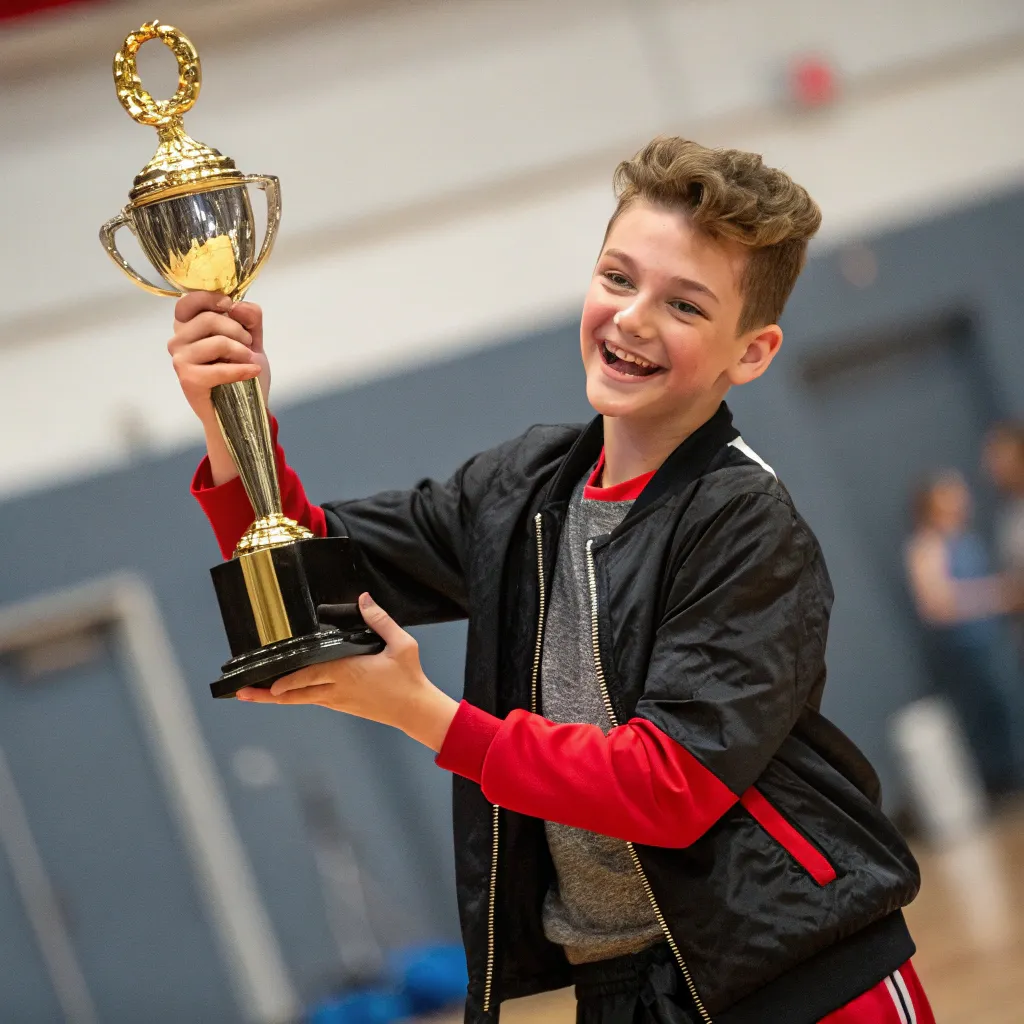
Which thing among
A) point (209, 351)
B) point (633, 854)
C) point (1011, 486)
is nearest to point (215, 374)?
point (209, 351)

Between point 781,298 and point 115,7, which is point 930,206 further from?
point 781,298

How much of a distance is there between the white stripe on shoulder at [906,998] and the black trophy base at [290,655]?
0.74 metres

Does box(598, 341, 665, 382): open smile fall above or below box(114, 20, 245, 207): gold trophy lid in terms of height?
below

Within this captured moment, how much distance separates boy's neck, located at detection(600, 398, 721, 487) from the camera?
1806 mm

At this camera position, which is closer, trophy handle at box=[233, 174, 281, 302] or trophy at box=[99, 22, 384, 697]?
trophy at box=[99, 22, 384, 697]

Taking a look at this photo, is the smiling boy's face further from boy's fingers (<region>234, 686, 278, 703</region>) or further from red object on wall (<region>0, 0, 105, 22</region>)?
red object on wall (<region>0, 0, 105, 22</region>)

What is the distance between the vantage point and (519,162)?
272 inches

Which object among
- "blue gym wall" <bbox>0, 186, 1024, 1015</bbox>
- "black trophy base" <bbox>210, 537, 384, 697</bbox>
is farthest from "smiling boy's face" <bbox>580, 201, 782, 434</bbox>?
"blue gym wall" <bbox>0, 186, 1024, 1015</bbox>

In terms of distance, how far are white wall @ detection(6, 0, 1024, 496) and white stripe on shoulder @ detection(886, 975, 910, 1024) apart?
17.4 ft

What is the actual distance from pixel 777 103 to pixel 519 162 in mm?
1386

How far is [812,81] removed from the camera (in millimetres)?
7121

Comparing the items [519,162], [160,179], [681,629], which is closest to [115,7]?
[519,162]

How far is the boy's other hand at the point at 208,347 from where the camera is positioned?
5.61 ft

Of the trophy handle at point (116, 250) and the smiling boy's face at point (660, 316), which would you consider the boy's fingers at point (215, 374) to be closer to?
the trophy handle at point (116, 250)
